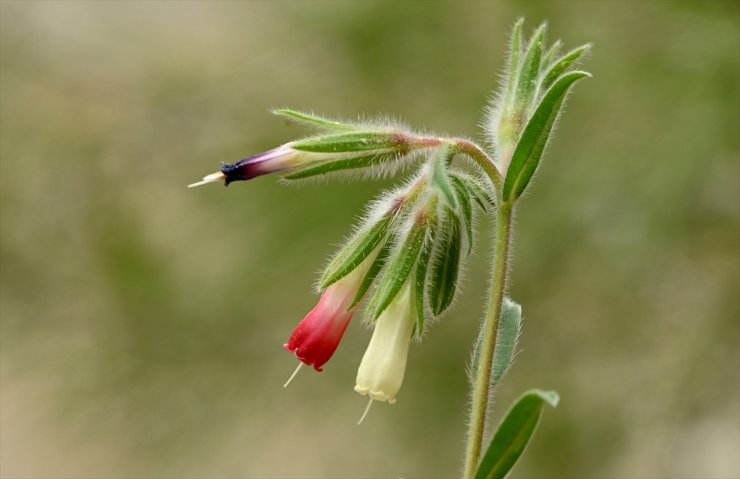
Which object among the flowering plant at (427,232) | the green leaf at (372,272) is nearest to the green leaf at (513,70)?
the flowering plant at (427,232)

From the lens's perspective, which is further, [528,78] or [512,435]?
[528,78]

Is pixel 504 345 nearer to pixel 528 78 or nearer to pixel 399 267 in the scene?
pixel 399 267

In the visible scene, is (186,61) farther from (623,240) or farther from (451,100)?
(623,240)

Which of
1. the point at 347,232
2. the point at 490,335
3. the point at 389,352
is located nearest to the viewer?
the point at 490,335

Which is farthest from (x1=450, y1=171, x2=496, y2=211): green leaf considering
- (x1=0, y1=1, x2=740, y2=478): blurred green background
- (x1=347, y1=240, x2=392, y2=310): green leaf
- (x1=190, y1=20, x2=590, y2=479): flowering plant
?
(x1=0, y1=1, x2=740, y2=478): blurred green background

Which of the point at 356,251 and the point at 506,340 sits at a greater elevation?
the point at 356,251

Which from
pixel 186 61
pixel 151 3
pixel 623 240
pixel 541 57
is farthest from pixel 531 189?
pixel 151 3

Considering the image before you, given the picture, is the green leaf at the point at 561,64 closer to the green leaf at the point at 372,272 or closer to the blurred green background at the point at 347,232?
the green leaf at the point at 372,272

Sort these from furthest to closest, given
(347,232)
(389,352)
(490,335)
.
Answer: (347,232) < (389,352) < (490,335)

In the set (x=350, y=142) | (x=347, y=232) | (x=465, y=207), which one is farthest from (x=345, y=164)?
(x=347, y=232)
